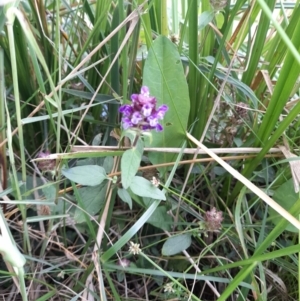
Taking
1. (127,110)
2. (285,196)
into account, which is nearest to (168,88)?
(127,110)

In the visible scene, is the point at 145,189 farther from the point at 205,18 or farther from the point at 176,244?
the point at 205,18

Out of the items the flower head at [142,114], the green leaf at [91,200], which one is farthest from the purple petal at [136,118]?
the green leaf at [91,200]

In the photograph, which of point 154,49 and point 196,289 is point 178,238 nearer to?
point 196,289

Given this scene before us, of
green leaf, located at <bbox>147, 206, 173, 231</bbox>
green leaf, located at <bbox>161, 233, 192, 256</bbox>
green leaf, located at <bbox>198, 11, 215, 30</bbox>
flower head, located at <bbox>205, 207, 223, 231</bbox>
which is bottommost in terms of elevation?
green leaf, located at <bbox>161, 233, 192, 256</bbox>

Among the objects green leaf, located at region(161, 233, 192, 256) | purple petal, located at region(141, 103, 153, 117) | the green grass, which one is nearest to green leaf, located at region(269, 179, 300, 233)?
the green grass

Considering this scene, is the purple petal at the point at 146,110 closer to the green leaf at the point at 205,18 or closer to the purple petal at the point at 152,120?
the purple petal at the point at 152,120

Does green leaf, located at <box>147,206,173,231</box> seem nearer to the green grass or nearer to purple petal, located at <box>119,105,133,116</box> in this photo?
the green grass
